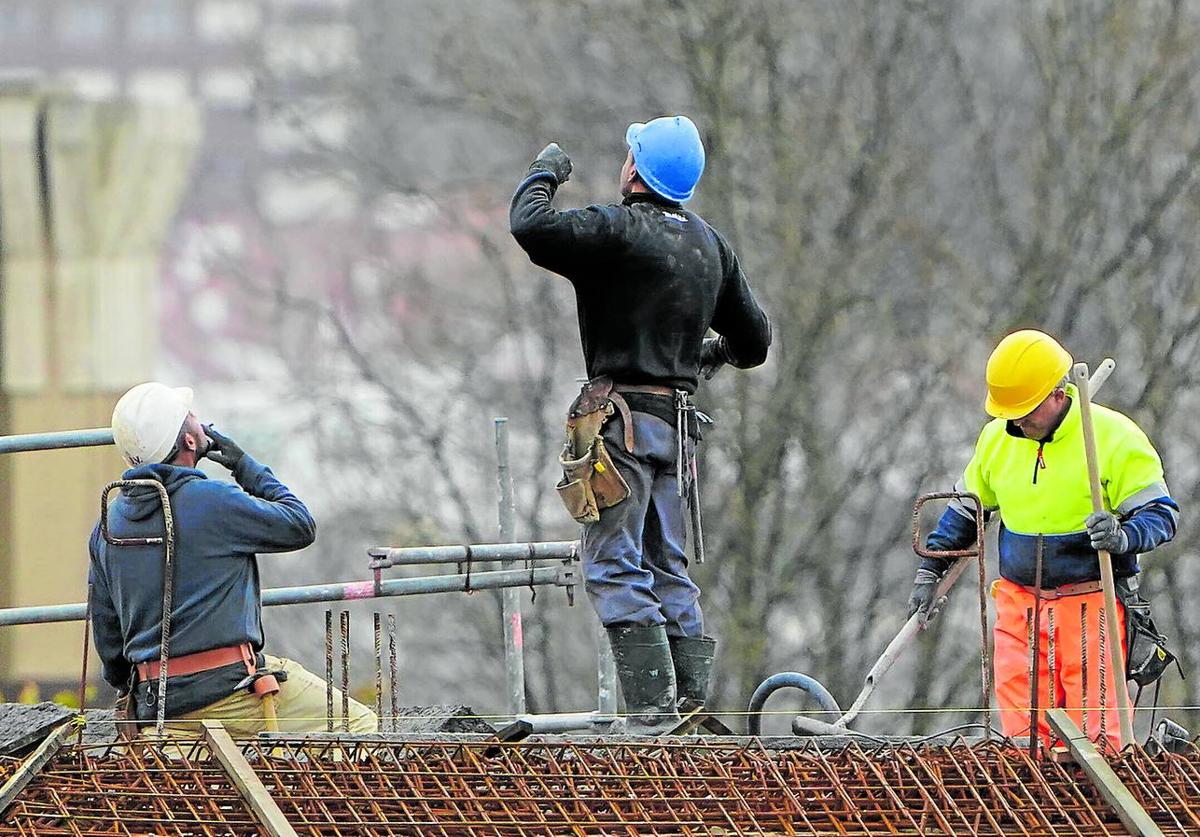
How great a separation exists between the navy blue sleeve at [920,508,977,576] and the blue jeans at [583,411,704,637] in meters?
0.83

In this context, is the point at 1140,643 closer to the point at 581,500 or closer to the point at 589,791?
the point at 581,500

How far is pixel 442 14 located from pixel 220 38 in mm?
2097

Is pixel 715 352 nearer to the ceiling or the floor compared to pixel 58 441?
nearer to the ceiling

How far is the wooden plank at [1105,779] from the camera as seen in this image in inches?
213

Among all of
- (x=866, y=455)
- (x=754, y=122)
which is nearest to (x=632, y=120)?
(x=754, y=122)

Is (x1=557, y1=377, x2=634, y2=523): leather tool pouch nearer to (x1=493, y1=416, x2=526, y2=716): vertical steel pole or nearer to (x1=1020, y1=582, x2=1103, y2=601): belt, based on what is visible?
(x1=1020, y1=582, x2=1103, y2=601): belt

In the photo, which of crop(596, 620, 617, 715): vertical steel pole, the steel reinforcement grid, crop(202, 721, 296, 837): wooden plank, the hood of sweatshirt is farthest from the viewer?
crop(596, 620, 617, 715): vertical steel pole

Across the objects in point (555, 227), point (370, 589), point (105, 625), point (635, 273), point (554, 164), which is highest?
point (554, 164)

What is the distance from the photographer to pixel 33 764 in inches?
220

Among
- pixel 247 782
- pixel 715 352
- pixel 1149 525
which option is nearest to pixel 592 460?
pixel 715 352

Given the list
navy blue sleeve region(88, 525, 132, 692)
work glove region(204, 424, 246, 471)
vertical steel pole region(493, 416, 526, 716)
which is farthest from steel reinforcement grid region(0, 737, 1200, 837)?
vertical steel pole region(493, 416, 526, 716)

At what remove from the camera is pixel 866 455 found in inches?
766

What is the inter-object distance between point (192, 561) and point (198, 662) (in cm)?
33

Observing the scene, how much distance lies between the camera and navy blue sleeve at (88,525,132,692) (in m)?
6.92
